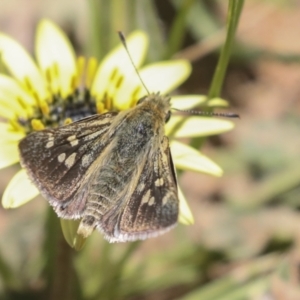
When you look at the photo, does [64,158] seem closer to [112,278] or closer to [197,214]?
[112,278]

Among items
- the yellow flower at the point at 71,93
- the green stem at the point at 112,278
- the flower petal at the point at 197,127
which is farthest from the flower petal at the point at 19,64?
the green stem at the point at 112,278

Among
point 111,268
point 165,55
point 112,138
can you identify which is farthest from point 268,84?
point 112,138

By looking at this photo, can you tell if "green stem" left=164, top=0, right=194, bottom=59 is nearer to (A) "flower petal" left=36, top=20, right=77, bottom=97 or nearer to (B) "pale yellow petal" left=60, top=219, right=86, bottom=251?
(A) "flower petal" left=36, top=20, right=77, bottom=97

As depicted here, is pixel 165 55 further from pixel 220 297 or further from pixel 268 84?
pixel 268 84

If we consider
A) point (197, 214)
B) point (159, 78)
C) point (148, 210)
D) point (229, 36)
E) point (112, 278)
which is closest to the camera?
point (148, 210)

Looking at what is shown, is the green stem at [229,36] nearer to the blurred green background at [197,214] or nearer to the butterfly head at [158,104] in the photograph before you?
the butterfly head at [158,104]

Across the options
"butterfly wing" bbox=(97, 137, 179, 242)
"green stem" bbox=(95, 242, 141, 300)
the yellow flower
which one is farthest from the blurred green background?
"butterfly wing" bbox=(97, 137, 179, 242)

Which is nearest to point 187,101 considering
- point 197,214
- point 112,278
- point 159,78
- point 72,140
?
point 159,78
